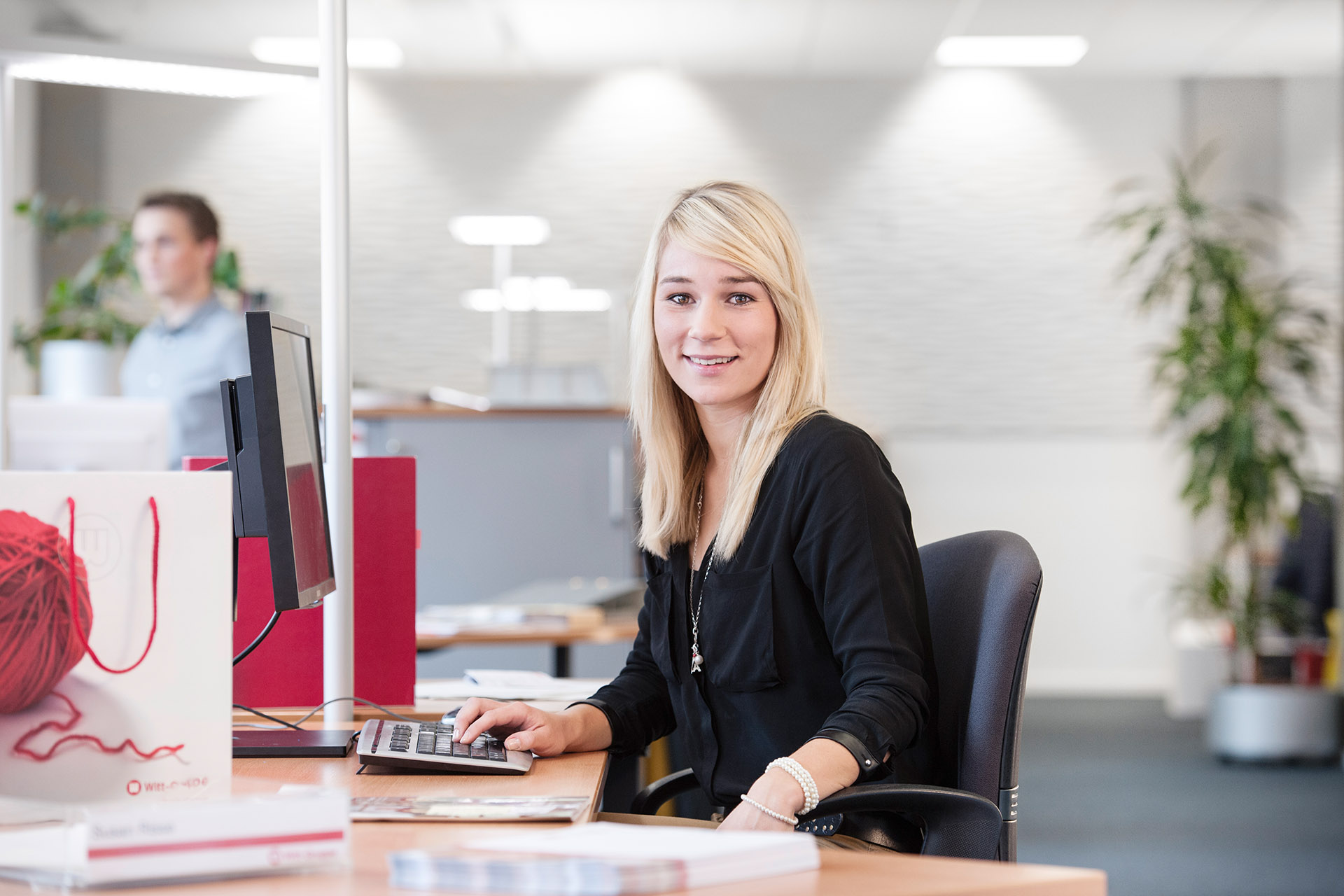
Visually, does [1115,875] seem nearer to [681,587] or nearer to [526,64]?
[681,587]

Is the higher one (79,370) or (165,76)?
(165,76)

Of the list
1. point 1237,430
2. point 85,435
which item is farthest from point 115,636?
point 1237,430

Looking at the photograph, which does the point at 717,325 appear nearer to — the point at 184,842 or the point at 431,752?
the point at 431,752

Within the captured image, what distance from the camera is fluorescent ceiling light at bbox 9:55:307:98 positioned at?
1.84 metres

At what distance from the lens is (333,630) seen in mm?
1681

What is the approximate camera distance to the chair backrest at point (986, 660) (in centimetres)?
138

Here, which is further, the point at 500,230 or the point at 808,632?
the point at 500,230

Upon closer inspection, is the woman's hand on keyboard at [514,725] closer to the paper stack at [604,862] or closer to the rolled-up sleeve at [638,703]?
the rolled-up sleeve at [638,703]

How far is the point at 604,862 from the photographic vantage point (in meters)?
0.81

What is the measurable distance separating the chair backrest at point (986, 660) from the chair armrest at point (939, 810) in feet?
0.11

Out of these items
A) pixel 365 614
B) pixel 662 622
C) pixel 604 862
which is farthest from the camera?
pixel 365 614

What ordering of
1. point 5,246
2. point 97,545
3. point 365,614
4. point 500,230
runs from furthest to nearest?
point 500,230 → point 5,246 → point 365,614 → point 97,545

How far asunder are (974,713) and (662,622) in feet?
1.47

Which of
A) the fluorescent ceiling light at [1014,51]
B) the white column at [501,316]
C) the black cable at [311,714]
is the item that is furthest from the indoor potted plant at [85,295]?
the fluorescent ceiling light at [1014,51]
